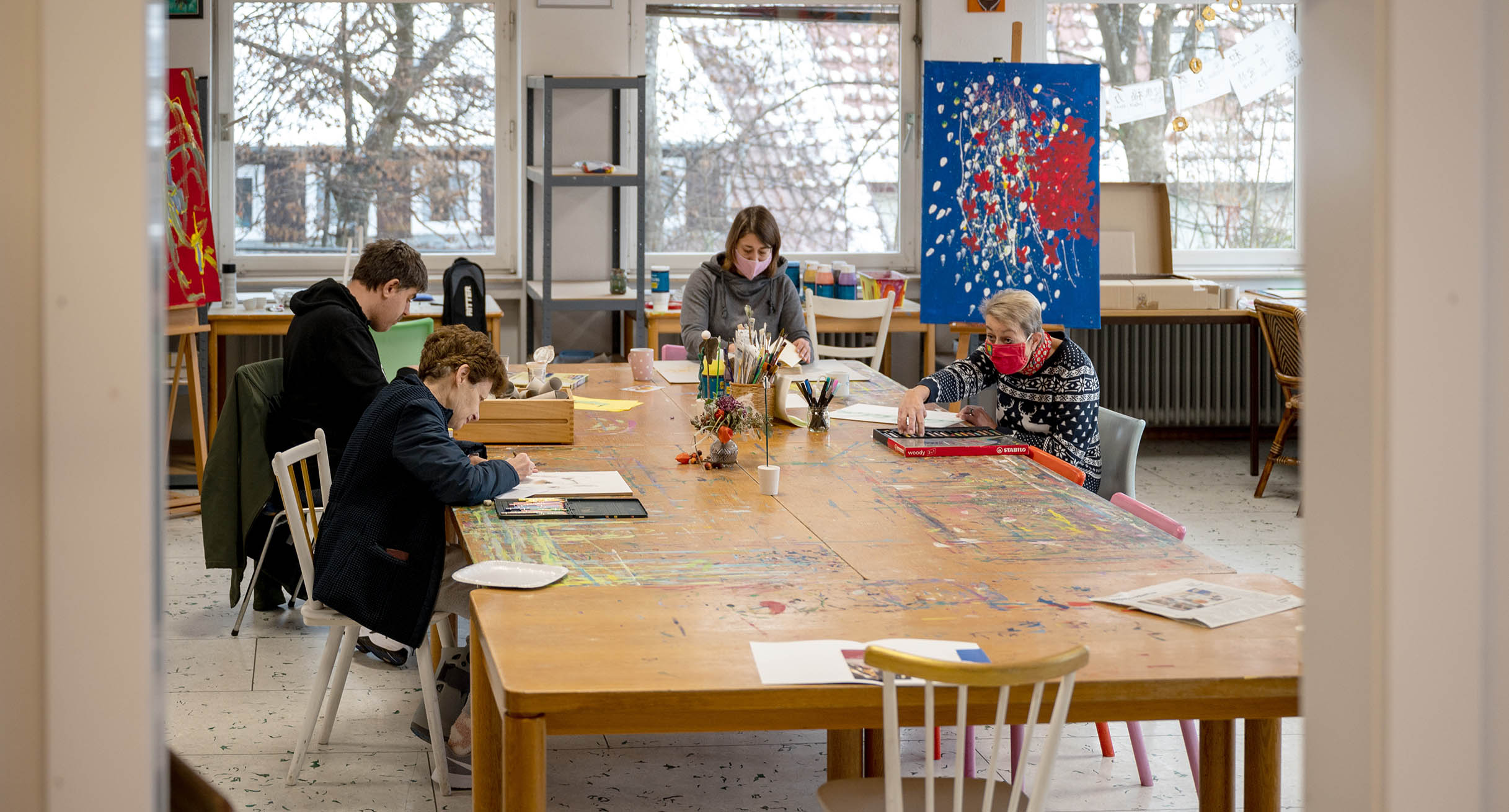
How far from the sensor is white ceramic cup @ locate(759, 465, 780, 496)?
2.93 meters

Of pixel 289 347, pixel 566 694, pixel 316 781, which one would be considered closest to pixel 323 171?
pixel 289 347

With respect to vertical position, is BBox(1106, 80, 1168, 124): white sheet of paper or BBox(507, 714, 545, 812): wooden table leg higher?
BBox(1106, 80, 1168, 124): white sheet of paper

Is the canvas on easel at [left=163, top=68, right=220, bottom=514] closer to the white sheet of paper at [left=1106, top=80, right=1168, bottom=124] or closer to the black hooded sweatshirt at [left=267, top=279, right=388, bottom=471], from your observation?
the black hooded sweatshirt at [left=267, top=279, right=388, bottom=471]

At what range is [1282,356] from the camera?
5.88 metres

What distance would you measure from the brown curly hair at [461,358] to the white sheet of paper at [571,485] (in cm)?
24

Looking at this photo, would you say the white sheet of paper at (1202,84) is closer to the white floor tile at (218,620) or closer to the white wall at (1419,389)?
the white floor tile at (218,620)

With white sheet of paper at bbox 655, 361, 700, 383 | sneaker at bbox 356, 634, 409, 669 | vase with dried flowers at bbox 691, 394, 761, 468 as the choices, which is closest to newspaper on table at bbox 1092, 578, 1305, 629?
vase with dried flowers at bbox 691, 394, 761, 468

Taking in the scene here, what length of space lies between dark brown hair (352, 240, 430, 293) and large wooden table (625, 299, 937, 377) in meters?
2.22

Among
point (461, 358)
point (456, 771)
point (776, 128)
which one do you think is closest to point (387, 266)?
point (461, 358)

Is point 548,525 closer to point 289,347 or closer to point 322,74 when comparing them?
point 289,347

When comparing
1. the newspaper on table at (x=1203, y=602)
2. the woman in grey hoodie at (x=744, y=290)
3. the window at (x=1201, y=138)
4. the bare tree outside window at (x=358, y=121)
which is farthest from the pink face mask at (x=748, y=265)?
the newspaper on table at (x=1203, y=602)

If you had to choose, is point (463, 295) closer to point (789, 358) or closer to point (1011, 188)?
point (789, 358)

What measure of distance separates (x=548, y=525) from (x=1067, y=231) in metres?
3.73

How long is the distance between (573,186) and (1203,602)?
187 inches
